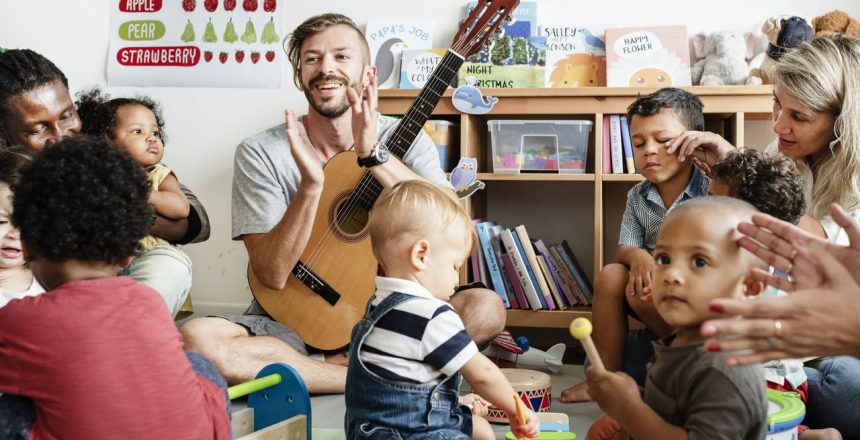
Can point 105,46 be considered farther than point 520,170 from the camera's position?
Yes

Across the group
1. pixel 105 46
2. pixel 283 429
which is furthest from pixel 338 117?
pixel 105 46

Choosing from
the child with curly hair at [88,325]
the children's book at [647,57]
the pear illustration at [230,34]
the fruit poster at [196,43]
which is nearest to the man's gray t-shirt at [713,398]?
the child with curly hair at [88,325]

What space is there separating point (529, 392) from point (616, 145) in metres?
0.96

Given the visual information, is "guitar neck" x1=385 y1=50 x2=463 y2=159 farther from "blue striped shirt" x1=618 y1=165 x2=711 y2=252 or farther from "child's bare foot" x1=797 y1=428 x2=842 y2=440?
"child's bare foot" x1=797 y1=428 x2=842 y2=440

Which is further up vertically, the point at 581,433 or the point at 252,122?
the point at 252,122

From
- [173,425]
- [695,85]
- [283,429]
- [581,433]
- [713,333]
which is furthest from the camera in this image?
[695,85]

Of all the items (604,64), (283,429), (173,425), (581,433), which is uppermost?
(604,64)

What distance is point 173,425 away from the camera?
3.39 feet

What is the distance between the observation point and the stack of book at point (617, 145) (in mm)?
2494

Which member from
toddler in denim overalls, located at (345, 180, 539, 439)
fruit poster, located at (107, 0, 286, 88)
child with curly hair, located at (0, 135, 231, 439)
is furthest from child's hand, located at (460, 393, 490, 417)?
fruit poster, located at (107, 0, 286, 88)

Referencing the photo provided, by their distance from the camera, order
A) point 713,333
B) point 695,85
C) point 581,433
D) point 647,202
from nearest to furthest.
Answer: point 713,333
point 581,433
point 647,202
point 695,85

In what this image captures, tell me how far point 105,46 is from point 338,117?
4.50 ft

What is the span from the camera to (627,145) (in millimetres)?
2504

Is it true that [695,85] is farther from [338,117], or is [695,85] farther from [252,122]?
[252,122]
